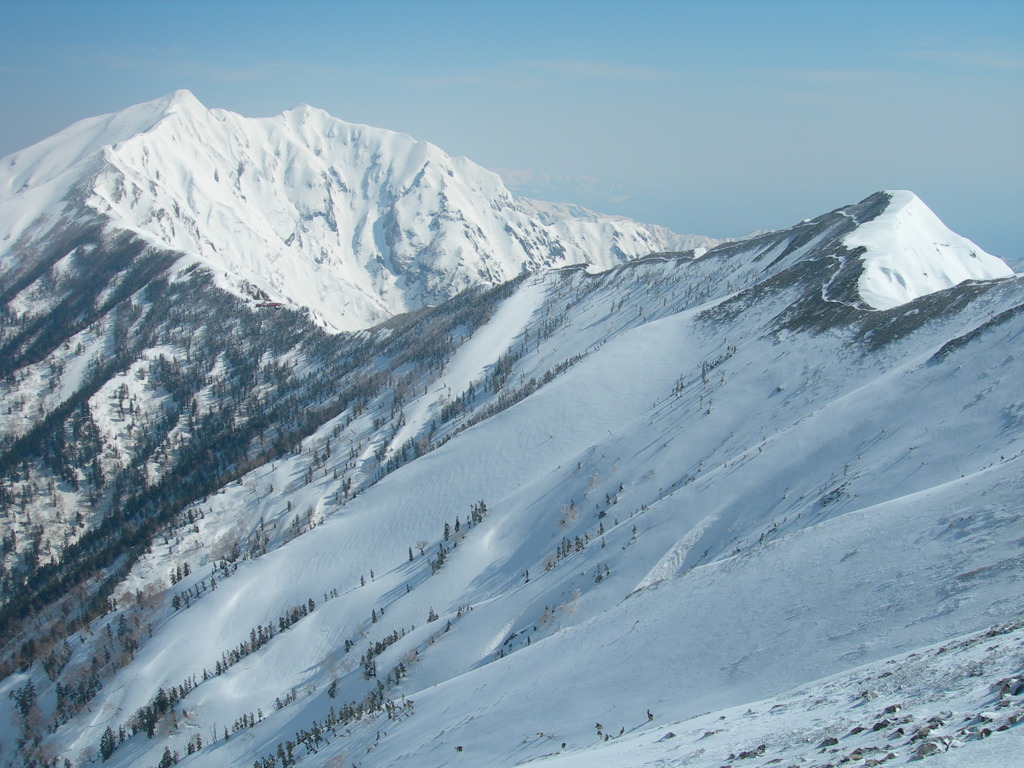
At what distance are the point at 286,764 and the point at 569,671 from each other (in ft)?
134

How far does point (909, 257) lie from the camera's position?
153250mm

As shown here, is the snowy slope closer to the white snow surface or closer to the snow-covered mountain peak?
the white snow surface

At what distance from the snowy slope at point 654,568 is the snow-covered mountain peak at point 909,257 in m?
3.19

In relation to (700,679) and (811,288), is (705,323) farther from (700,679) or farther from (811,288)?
(700,679)

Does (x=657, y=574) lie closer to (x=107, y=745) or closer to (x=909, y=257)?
(x=107, y=745)

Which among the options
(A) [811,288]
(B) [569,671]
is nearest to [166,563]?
(B) [569,671]

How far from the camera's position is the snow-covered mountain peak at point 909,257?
447ft

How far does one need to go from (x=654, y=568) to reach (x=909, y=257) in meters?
125

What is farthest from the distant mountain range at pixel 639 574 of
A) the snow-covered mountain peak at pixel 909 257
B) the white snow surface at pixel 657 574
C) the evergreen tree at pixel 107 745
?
the snow-covered mountain peak at pixel 909 257

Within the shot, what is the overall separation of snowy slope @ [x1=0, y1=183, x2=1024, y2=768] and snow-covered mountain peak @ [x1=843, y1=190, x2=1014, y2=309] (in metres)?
3.19

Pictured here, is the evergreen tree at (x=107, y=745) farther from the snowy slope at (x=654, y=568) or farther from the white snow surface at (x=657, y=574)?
the snowy slope at (x=654, y=568)

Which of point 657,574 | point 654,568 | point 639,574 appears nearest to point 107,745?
point 639,574

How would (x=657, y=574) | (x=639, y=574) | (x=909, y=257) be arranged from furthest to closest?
1. (x=909, y=257)
2. (x=639, y=574)
3. (x=657, y=574)

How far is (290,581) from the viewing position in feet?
445
